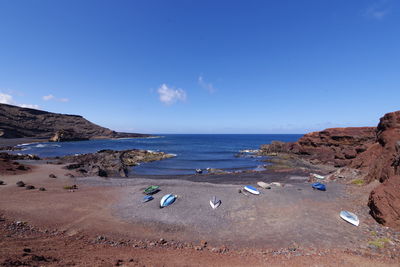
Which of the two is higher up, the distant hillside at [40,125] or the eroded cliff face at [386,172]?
the distant hillside at [40,125]

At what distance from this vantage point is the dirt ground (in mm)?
8531

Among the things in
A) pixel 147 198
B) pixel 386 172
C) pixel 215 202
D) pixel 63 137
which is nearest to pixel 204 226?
pixel 215 202

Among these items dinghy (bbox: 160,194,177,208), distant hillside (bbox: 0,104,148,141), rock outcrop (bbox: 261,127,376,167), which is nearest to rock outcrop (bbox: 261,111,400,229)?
rock outcrop (bbox: 261,127,376,167)

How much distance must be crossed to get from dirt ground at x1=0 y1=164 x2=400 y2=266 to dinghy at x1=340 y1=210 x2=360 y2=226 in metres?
0.32

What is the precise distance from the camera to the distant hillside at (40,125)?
10625cm

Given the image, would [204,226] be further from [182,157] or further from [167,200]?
[182,157]

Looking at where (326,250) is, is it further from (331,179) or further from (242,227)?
→ (331,179)

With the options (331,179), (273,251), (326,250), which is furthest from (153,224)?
(331,179)

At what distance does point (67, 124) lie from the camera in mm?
145125

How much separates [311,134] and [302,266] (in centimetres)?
6293

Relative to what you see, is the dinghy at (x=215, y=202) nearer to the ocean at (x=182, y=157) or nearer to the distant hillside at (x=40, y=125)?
the ocean at (x=182, y=157)

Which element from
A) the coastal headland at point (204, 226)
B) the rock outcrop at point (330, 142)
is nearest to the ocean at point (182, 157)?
the rock outcrop at point (330, 142)

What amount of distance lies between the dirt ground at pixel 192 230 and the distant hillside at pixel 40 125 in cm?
10973

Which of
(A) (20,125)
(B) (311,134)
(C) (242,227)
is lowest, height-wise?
(C) (242,227)
